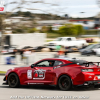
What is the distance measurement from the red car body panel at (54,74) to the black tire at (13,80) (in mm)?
152

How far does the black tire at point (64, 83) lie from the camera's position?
34.3ft

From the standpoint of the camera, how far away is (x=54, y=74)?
35.4ft

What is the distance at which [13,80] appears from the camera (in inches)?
466

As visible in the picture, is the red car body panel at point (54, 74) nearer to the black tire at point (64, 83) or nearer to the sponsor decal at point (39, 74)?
the sponsor decal at point (39, 74)

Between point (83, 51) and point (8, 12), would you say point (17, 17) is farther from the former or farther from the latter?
point (83, 51)

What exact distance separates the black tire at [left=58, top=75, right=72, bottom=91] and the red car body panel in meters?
0.11

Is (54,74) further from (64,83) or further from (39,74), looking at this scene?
(39,74)

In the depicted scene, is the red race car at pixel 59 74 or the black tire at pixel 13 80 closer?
the red race car at pixel 59 74

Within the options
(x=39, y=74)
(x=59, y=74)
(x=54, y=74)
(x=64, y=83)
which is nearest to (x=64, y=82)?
(x=64, y=83)

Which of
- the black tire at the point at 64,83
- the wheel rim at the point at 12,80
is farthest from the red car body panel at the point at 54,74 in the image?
the wheel rim at the point at 12,80

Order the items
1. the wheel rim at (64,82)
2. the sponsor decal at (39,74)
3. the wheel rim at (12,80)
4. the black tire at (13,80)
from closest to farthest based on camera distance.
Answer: the wheel rim at (64,82) → the sponsor decal at (39,74) → the black tire at (13,80) → the wheel rim at (12,80)

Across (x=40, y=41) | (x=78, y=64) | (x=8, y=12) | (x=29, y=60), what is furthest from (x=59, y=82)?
(x=40, y=41)

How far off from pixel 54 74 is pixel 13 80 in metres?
1.93

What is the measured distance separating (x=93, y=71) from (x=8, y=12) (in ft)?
33.6
